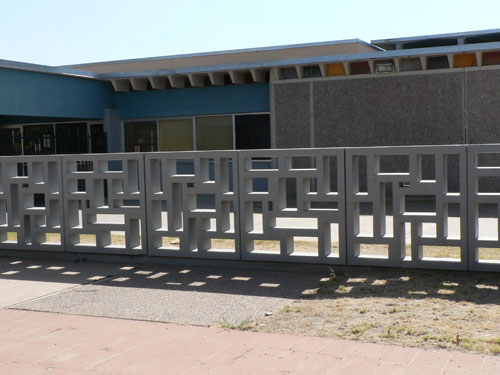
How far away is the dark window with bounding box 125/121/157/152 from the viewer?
20875 mm

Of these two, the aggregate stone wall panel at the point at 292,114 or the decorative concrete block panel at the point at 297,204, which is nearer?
the decorative concrete block panel at the point at 297,204

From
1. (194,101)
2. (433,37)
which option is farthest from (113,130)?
(433,37)

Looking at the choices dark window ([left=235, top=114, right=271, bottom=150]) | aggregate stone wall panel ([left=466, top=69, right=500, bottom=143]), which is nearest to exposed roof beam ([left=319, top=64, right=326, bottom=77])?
dark window ([left=235, top=114, right=271, bottom=150])

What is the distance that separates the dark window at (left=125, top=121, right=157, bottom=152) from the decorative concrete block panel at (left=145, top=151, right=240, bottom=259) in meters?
12.4

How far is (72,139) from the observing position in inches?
824

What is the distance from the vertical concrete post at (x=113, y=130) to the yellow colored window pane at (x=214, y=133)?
2672mm

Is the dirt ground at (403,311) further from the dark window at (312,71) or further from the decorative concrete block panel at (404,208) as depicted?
the dark window at (312,71)

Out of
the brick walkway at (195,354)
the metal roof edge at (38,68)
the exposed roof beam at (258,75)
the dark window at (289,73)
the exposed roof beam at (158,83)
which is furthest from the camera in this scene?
the exposed roof beam at (158,83)

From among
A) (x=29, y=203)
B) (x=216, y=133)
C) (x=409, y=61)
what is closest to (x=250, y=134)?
(x=216, y=133)

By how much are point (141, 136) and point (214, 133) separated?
8.28ft

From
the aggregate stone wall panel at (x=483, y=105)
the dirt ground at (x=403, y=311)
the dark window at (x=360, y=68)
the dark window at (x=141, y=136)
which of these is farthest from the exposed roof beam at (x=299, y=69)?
the dirt ground at (x=403, y=311)

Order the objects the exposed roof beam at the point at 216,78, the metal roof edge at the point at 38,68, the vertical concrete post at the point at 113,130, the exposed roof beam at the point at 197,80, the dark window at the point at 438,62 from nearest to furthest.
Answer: the metal roof edge at the point at 38,68, the dark window at the point at 438,62, the exposed roof beam at the point at 216,78, the exposed roof beam at the point at 197,80, the vertical concrete post at the point at 113,130

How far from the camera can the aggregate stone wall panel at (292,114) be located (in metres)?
18.4

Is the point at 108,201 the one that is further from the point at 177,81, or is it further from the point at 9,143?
the point at 9,143
